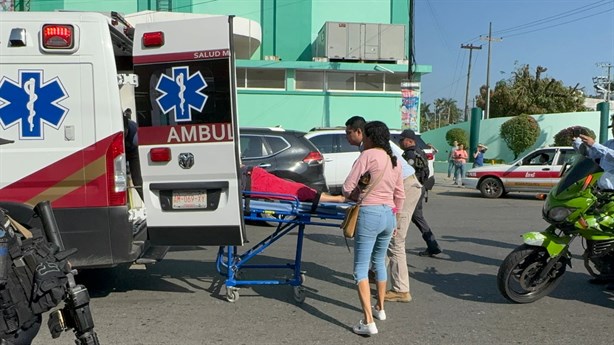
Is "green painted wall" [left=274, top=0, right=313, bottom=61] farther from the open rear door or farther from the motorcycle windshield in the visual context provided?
the open rear door

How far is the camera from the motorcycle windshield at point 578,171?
5.11 meters

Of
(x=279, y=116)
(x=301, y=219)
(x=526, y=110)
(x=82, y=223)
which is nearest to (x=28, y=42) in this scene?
(x=82, y=223)

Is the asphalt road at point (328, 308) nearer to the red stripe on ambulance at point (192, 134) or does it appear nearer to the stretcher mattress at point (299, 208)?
the stretcher mattress at point (299, 208)

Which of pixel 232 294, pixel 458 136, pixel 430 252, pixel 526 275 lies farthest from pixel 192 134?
pixel 458 136

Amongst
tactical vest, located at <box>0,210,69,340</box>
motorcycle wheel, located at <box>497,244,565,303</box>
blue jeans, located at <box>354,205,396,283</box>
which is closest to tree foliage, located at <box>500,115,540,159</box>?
motorcycle wheel, located at <box>497,244,565,303</box>

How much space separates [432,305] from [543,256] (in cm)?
116

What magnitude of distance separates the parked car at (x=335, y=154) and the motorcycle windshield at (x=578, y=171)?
6217 millimetres

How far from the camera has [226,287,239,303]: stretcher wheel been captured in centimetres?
525

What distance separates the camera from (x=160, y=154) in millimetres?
4656

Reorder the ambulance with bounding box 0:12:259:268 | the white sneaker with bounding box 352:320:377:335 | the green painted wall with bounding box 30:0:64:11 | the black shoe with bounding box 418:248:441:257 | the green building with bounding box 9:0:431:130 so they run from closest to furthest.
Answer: the white sneaker with bounding box 352:320:377:335 < the ambulance with bounding box 0:12:259:268 < the black shoe with bounding box 418:248:441:257 < the green building with bounding box 9:0:431:130 < the green painted wall with bounding box 30:0:64:11

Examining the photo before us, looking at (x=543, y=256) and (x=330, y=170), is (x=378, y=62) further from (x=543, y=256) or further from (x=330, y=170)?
(x=543, y=256)

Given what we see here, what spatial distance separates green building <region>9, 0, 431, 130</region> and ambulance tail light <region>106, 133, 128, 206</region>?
17399 millimetres

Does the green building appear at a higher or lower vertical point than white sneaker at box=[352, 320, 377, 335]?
higher

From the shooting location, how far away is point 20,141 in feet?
14.8
